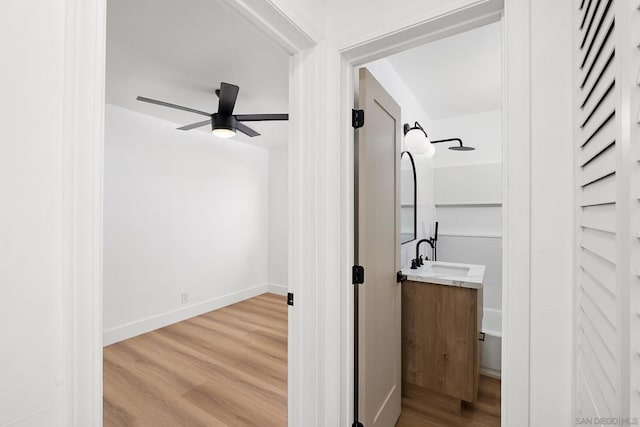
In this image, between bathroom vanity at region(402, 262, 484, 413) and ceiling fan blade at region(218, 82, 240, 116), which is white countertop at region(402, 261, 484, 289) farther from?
ceiling fan blade at region(218, 82, 240, 116)

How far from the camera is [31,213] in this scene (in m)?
0.51

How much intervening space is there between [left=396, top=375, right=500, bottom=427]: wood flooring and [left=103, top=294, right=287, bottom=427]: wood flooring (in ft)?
2.70

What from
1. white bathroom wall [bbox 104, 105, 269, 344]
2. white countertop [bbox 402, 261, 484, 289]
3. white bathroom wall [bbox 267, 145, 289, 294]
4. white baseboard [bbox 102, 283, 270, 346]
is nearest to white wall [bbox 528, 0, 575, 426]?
white countertop [bbox 402, 261, 484, 289]

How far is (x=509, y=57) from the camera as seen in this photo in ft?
3.05

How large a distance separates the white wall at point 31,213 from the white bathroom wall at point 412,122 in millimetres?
1784

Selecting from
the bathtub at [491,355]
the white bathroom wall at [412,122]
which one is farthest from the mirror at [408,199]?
the bathtub at [491,355]

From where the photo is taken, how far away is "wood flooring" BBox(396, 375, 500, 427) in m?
1.82

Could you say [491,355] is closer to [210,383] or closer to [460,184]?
[460,184]

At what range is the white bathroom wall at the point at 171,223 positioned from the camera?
3004 millimetres

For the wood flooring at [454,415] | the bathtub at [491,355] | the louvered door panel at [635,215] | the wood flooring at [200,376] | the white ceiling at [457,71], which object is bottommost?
the wood flooring at [200,376]

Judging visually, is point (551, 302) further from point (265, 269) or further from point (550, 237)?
point (265, 269)

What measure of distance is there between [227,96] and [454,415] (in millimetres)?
2751

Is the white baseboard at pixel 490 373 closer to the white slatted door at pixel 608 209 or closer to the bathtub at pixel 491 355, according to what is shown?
the bathtub at pixel 491 355

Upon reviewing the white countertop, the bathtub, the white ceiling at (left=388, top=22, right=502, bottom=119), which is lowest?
the bathtub
